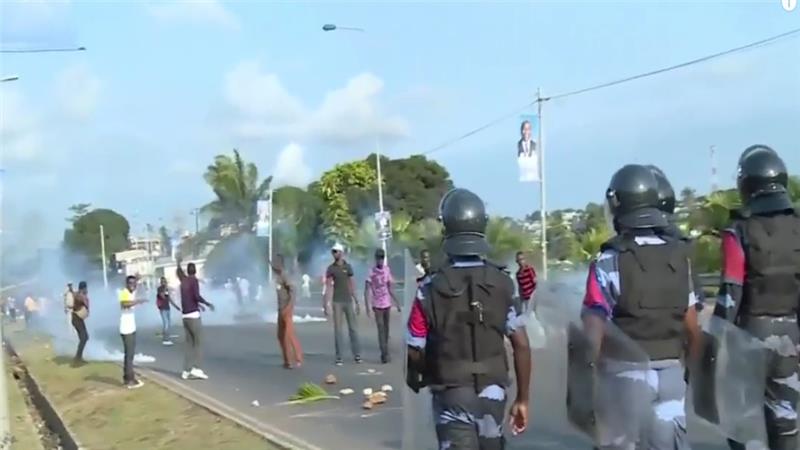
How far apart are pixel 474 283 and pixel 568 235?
28847mm

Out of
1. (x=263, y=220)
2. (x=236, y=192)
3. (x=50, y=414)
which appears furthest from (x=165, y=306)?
(x=236, y=192)

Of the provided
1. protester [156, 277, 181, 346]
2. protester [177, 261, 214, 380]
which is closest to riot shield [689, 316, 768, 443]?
protester [177, 261, 214, 380]

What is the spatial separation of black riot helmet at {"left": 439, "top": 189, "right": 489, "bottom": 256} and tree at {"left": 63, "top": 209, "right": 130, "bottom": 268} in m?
90.6

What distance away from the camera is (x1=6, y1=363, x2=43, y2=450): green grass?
1368 centimetres

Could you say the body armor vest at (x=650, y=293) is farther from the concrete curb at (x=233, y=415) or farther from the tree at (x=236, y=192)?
the tree at (x=236, y=192)

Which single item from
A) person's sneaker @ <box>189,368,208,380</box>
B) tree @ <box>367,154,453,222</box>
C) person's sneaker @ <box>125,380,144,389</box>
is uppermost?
tree @ <box>367,154,453,222</box>

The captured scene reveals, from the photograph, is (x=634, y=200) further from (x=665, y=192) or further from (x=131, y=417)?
(x=131, y=417)

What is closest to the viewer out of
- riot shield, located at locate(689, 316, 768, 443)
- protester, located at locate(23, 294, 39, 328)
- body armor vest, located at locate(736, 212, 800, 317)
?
riot shield, located at locate(689, 316, 768, 443)

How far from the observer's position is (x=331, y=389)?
13.9 meters

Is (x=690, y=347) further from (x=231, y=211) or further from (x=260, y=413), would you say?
(x=231, y=211)

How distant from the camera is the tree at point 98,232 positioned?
9601 cm

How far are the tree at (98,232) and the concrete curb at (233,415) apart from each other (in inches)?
3124

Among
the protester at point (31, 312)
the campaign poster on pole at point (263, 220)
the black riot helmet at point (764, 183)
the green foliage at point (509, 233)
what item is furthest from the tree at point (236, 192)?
the black riot helmet at point (764, 183)

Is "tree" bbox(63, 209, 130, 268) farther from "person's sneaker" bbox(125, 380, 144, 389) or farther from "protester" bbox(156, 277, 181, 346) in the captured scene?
"person's sneaker" bbox(125, 380, 144, 389)
